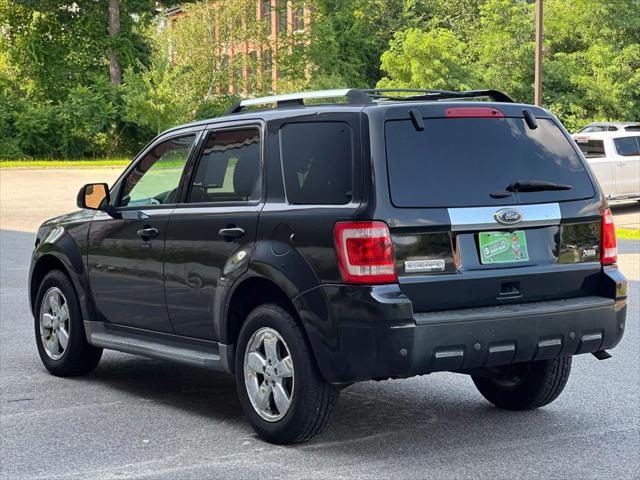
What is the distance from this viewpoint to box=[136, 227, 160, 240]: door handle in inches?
306

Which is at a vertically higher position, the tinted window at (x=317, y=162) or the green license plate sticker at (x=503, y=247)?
the tinted window at (x=317, y=162)

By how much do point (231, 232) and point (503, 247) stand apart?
59.6 inches

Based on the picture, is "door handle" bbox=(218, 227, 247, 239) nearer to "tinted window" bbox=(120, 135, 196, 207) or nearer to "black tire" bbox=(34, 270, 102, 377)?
"tinted window" bbox=(120, 135, 196, 207)

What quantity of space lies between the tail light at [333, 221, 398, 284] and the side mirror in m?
2.77

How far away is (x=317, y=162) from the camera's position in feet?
21.6

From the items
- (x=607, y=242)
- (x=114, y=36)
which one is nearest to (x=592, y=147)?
(x=607, y=242)

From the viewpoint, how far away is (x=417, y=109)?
648 cm

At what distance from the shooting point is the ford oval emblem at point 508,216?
645cm

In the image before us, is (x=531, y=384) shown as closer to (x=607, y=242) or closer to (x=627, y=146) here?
(x=607, y=242)

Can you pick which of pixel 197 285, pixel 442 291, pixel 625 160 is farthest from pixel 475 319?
pixel 625 160

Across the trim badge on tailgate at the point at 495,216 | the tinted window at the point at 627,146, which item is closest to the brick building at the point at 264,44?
the tinted window at the point at 627,146

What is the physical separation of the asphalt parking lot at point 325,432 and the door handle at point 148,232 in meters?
1.05

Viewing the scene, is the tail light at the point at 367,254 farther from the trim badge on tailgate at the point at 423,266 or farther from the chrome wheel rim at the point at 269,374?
the chrome wheel rim at the point at 269,374

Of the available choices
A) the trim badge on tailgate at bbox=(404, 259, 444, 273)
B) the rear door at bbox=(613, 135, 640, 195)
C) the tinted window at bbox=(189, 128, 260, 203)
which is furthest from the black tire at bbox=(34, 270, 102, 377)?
the rear door at bbox=(613, 135, 640, 195)
